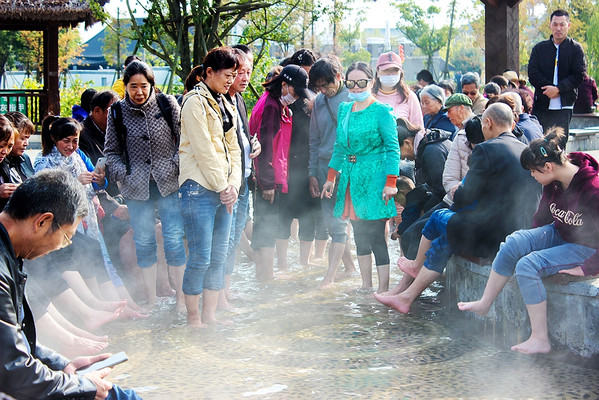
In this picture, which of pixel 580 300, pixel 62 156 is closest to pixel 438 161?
pixel 580 300

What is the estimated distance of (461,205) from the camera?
526 centimetres

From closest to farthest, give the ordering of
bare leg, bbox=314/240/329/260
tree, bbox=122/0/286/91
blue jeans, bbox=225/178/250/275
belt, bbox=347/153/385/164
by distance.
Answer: blue jeans, bbox=225/178/250/275 → belt, bbox=347/153/385/164 → bare leg, bbox=314/240/329/260 → tree, bbox=122/0/286/91

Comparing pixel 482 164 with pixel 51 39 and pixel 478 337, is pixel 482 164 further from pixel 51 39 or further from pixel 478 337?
pixel 51 39

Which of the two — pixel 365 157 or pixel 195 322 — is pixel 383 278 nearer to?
pixel 365 157

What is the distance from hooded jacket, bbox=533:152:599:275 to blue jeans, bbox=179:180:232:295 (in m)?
2.31

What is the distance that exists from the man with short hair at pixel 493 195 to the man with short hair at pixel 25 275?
118 inches

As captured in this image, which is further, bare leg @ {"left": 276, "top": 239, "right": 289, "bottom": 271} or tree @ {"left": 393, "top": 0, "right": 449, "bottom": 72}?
tree @ {"left": 393, "top": 0, "right": 449, "bottom": 72}

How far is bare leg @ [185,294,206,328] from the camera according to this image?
5.40m

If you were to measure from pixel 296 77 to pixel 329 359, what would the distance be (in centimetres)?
297

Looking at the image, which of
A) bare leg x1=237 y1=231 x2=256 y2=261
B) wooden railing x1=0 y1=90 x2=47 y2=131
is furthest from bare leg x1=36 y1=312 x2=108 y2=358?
wooden railing x1=0 y1=90 x2=47 y2=131

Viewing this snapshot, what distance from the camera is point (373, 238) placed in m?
6.25

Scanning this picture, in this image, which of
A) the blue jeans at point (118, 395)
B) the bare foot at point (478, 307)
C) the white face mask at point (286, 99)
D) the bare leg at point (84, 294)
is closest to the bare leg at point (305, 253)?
the white face mask at point (286, 99)

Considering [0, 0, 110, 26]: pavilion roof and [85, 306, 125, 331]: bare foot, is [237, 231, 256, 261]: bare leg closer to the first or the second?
[85, 306, 125, 331]: bare foot

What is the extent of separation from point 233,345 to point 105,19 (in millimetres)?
10936
